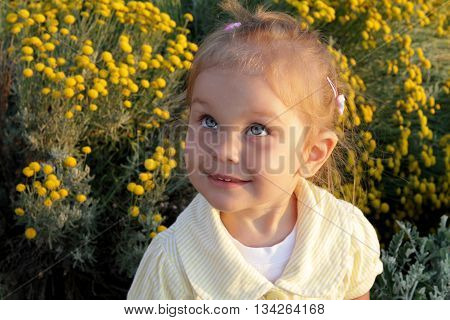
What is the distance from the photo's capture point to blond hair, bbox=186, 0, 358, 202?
5.17ft

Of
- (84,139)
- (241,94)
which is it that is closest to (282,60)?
(241,94)

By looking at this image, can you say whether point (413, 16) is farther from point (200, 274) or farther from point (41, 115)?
point (200, 274)

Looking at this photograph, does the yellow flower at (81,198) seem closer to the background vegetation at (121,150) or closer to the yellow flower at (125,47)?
the background vegetation at (121,150)

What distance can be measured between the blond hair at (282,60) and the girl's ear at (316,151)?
1.0 inches

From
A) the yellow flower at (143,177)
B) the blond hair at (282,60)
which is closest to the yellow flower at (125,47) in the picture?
the yellow flower at (143,177)

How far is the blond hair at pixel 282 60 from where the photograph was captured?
5.17 ft

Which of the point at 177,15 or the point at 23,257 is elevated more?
the point at 177,15

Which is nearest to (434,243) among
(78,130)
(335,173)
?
(335,173)

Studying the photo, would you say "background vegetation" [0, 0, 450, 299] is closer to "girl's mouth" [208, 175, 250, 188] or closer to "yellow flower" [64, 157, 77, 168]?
"yellow flower" [64, 157, 77, 168]

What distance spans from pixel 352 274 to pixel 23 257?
1.60 meters

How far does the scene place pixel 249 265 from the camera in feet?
5.58

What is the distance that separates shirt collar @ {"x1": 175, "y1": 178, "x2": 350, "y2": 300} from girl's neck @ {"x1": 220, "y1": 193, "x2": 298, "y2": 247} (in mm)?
40

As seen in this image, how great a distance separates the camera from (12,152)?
3.04 m

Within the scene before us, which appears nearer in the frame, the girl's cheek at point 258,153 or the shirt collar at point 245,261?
the girl's cheek at point 258,153
